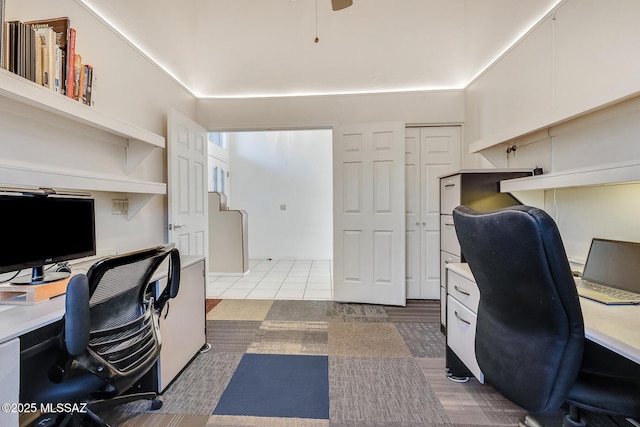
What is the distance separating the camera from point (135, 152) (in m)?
2.26

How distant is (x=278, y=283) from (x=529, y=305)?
3584 mm

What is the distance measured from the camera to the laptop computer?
1173 mm

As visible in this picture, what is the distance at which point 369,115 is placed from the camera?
10.9ft

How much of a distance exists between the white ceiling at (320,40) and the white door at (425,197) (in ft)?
2.02

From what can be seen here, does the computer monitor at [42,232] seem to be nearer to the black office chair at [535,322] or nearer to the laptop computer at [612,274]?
the black office chair at [535,322]

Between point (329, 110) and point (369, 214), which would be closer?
point (369, 214)

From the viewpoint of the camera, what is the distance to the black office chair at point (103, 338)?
Answer: 976mm

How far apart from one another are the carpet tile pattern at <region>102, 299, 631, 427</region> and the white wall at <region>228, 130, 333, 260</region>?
124 inches

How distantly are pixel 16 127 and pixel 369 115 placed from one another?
9.79 ft

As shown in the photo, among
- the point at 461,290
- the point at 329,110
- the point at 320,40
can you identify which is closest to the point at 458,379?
the point at 461,290

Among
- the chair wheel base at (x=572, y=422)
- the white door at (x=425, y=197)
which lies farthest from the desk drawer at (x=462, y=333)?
the white door at (x=425, y=197)

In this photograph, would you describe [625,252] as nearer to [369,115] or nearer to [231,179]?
[369,115]

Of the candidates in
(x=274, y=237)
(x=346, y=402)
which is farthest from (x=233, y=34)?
(x=274, y=237)

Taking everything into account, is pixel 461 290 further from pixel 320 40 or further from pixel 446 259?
pixel 320 40
